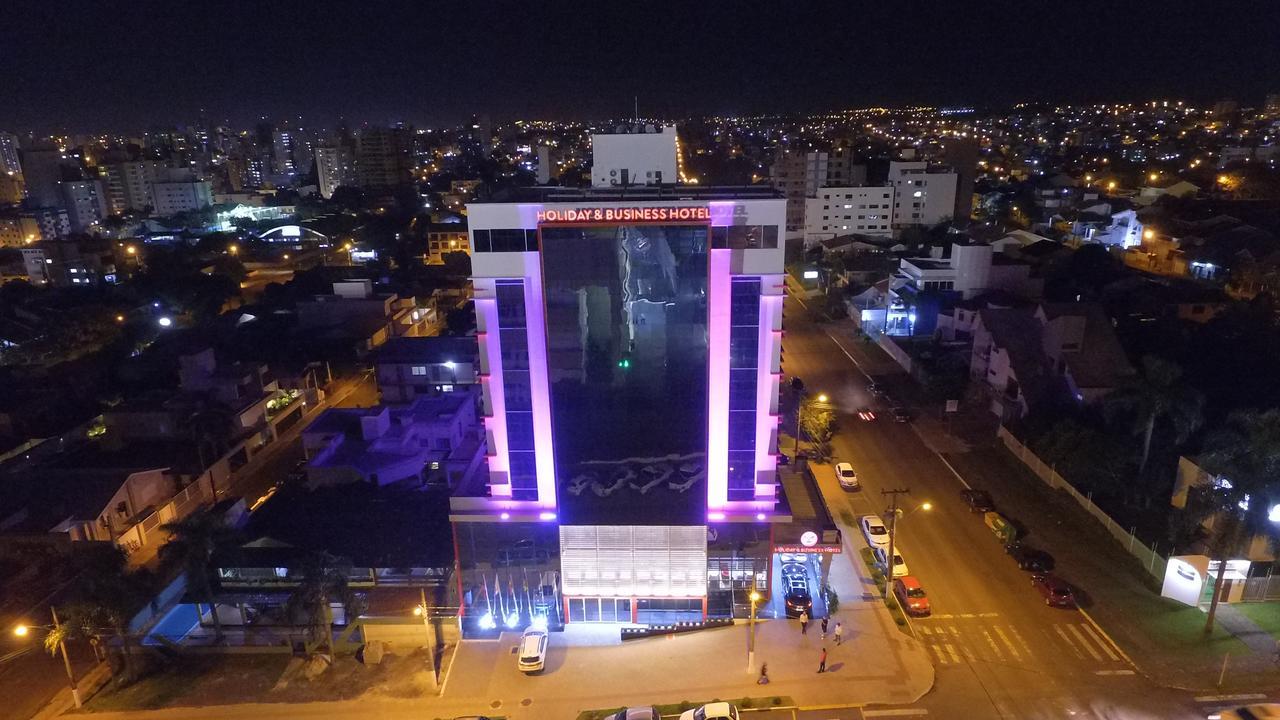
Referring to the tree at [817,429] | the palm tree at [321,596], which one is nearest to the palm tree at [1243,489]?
the tree at [817,429]

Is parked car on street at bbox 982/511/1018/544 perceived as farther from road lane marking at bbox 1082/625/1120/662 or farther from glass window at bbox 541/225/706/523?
glass window at bbox 541/225/706/523

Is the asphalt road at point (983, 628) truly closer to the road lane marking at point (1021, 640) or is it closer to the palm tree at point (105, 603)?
the road lane marking at point (1021, 640)

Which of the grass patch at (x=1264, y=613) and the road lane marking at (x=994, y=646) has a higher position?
the grass patch at (x=1264, y=613)

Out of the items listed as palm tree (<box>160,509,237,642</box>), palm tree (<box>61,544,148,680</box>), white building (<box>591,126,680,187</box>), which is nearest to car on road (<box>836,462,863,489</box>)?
white building (<box>591,126,680,187</box>)

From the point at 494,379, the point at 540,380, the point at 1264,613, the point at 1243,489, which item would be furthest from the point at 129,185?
the point at 1264,613

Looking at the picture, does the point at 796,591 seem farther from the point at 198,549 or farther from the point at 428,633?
the point at 198,549

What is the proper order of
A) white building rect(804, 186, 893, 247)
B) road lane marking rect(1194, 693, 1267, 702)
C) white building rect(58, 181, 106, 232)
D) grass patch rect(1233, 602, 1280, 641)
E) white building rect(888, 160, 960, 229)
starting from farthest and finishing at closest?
white building rect(58, 181, 106, 232), white building rect(888, 160, 960, 229), white building rect(804, 186, 893, 247), grass patch rect(1233, 602, 1280, 641), road lane marking rect(1194, 693, 1267, 702)

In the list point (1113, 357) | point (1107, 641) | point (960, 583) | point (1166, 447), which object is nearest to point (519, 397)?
point (960, 583)
